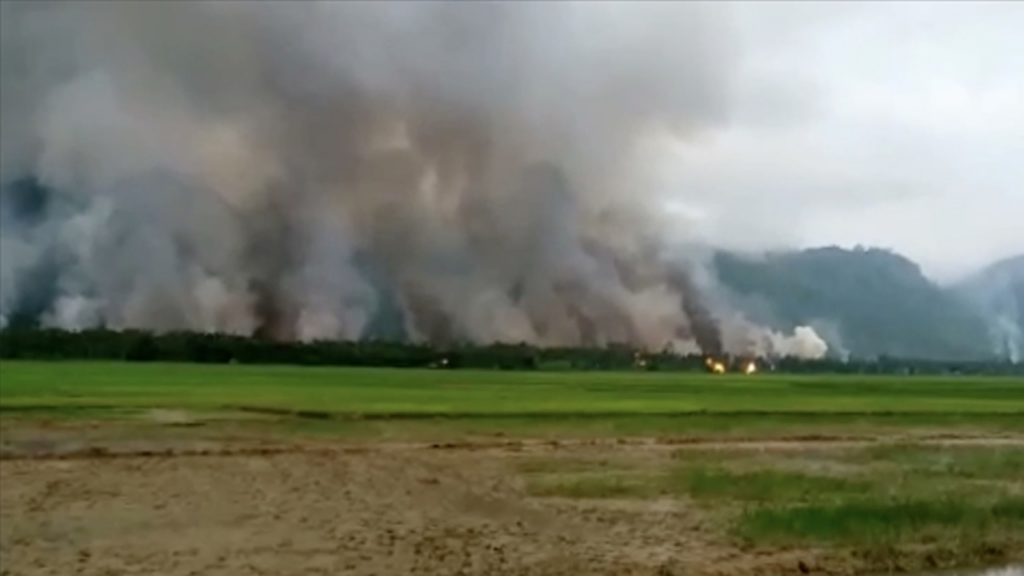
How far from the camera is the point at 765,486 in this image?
13172mm

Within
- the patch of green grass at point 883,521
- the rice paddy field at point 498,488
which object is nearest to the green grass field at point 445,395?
the rice paddy field at point 498,488

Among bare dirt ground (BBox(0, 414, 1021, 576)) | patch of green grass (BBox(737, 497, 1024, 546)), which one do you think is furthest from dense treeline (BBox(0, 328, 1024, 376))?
bare dirt ground (BBox(0, 414, 1021, 576))

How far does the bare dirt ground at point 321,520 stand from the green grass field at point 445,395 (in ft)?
21.0

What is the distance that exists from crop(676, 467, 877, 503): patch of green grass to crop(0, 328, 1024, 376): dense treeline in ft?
10.5

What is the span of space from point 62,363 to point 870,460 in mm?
29468

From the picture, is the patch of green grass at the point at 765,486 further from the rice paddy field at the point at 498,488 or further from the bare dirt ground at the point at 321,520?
the bare dirt ground at the point at 321,520

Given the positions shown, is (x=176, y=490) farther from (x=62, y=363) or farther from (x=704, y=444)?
(x=62, y=363)

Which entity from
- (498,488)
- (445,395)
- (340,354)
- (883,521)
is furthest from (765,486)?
A: (340,354)

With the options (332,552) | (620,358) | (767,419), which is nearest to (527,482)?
(332,552)

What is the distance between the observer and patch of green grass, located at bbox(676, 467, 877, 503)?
40.7 feet

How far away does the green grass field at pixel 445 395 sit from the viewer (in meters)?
23.0

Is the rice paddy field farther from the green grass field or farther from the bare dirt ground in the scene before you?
the green grass field

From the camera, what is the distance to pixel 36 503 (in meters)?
11.0

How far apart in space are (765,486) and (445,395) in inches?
686
